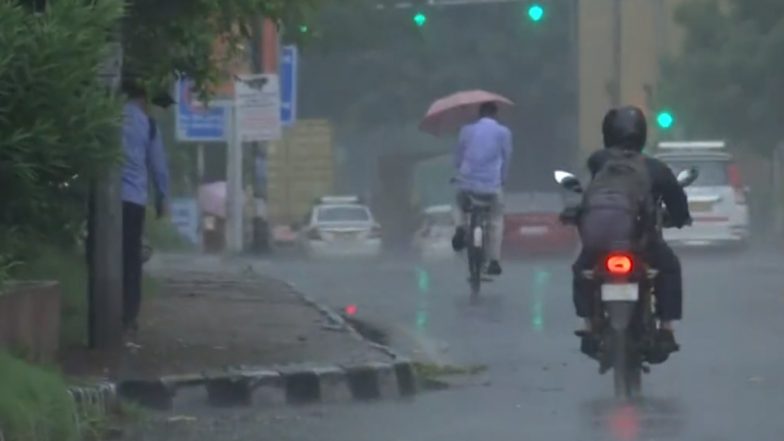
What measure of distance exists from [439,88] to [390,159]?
259 centimetres

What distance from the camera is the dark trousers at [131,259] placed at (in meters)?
12.8

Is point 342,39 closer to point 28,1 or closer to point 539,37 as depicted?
point 539,37

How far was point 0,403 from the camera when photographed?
8.67 meters

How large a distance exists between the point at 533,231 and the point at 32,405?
26.8 metres

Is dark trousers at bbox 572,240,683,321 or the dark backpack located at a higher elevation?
the dark backpack

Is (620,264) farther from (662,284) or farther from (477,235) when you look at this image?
(477,235)

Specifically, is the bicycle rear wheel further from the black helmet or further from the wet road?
the black helmet

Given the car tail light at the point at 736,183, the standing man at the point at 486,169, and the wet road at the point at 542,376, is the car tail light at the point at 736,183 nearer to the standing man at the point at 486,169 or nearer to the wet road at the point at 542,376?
the wet road at the point at 542,376

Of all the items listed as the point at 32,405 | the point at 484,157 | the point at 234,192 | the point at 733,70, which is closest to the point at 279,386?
the point at 32,405

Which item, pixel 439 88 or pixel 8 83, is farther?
pixel 439 88

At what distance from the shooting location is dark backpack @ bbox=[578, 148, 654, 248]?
422 inches

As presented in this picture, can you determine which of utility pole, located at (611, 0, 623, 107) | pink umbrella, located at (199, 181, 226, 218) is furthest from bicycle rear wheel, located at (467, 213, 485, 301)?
utility pole, located at (611, 0, 623, 107)

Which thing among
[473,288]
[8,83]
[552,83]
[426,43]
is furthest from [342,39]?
[8,83]

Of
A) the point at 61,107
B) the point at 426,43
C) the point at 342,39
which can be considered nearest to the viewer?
the point at 61,107
